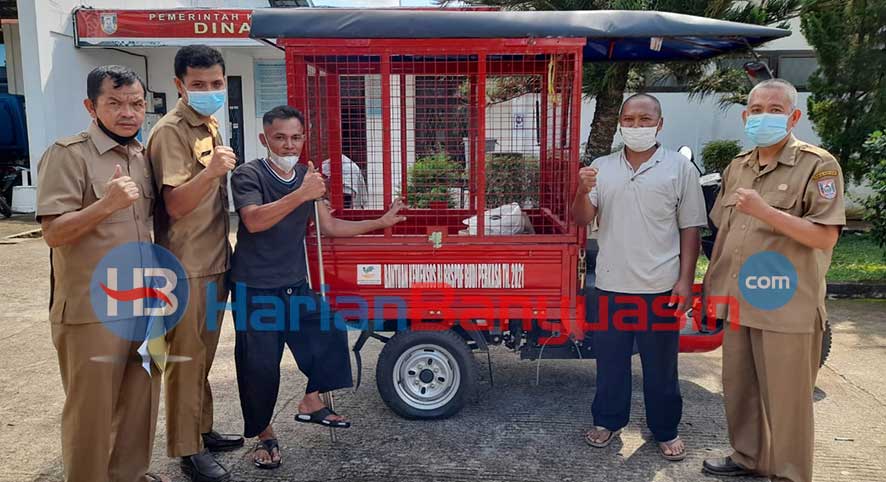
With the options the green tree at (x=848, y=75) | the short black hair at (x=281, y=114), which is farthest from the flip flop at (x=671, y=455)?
the green tree at (x=848, y=75)

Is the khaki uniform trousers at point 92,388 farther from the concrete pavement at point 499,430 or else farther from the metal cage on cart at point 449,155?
the metal cage on cart at point 449,155

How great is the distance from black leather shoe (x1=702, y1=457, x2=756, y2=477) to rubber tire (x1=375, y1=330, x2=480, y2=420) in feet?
4.37

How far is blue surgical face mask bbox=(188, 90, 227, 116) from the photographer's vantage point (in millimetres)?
3107

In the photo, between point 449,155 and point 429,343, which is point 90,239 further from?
point 449,155

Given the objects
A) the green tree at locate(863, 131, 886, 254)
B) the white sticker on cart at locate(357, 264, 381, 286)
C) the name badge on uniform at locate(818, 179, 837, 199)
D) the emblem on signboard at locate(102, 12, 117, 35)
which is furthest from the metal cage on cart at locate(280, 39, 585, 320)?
the emblem on signboard at locate(102, 12, 117, 35)

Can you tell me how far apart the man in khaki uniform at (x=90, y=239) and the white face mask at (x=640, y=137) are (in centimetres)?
233

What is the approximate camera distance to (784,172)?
3086mm

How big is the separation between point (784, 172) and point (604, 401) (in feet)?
4.94

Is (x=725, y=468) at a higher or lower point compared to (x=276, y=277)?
lower

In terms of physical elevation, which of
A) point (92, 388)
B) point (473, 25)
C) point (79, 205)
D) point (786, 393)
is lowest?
point (786, 393)

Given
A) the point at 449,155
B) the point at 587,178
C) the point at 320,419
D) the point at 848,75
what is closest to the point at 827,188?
the point at 587,178

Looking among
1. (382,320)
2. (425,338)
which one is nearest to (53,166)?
(382,320)

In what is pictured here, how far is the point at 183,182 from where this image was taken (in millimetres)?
3033

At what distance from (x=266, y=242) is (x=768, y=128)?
2435 mm
